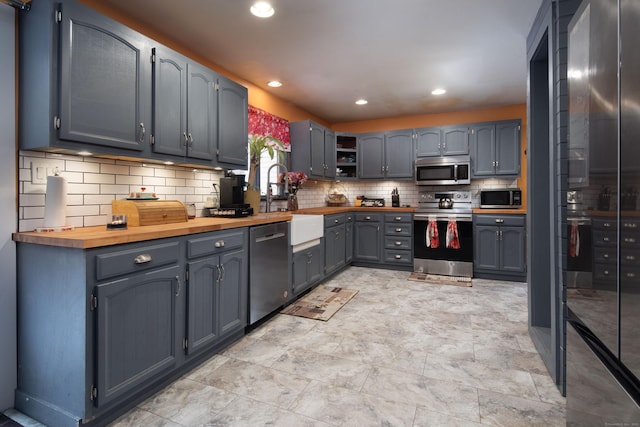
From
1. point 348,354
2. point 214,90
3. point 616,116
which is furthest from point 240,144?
point 616,116

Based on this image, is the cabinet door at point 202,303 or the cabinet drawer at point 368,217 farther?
the cabinet drawer at point 368,217

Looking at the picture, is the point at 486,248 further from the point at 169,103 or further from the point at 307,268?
the point at 169,103

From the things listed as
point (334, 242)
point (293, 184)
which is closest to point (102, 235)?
point (293, 184)

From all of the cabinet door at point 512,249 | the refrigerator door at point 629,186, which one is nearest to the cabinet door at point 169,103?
the refrigerator door at point 629,186

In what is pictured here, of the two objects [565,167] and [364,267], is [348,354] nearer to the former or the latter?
[565,167]

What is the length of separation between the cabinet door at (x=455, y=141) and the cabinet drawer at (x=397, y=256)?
1.67 m

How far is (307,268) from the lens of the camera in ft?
12.0

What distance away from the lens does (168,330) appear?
1.92m

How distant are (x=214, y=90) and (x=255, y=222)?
1.16 meters

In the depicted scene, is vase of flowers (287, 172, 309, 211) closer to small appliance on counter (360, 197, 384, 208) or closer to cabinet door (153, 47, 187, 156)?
cabinet door (153, 47, 187, 156)

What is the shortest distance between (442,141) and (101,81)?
449cm

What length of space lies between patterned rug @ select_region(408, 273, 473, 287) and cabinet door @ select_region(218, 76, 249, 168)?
9.37 ft

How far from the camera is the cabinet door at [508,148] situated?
15.4ft

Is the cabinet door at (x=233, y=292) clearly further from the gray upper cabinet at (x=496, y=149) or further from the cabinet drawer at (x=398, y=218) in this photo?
the gray upper cabinet at (x=496, y=149)
